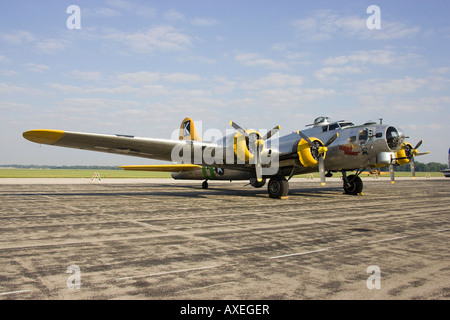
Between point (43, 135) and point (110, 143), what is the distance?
10.5 feet

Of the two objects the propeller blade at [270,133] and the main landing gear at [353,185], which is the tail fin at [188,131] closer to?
the propeller blade at [270,133]

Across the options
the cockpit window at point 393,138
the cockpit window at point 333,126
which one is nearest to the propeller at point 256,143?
the cockpit window at point 333,126

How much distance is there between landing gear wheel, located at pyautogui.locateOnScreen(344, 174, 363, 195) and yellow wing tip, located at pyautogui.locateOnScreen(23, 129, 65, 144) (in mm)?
17273

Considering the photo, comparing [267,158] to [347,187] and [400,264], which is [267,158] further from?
[400,264]

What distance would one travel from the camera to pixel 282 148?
18609mm

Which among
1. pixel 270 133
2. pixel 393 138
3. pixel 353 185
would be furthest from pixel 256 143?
pixel 353 185

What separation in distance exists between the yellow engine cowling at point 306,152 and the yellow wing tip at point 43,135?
11.8 m

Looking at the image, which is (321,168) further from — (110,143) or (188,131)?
(188,131)

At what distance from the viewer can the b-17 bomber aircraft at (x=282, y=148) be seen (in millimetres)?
17328

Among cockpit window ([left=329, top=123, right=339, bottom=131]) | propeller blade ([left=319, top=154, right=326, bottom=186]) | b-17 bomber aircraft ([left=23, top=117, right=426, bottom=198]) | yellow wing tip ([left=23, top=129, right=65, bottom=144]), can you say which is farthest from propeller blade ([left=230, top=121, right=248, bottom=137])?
yellow wing tip ([left=23, top=129, right=65, bottom=144])

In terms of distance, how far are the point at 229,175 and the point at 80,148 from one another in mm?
10801

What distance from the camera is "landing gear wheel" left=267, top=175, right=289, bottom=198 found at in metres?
18.2
